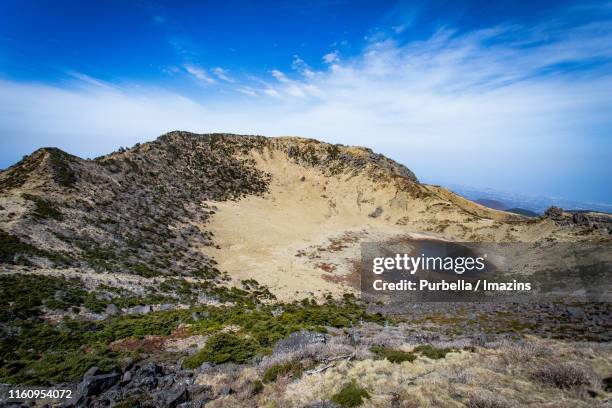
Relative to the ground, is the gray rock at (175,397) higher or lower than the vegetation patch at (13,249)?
lower

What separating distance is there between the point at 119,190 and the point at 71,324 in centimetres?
3620

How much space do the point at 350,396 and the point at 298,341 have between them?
6.54 m

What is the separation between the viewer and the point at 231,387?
1175cm

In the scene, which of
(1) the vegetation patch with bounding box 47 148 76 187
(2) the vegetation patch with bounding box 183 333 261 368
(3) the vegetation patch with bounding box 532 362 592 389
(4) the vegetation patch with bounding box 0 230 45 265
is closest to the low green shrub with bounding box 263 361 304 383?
(2) the vegetation patch with bounding box 183 333 261 368

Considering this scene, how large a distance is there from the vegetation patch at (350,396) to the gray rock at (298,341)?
4.88 meters

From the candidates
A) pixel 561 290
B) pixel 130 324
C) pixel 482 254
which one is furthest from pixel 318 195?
pixel 130 324

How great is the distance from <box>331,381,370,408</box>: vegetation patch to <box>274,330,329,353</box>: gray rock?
16.0 ft

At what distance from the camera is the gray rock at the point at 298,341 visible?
50.1 ft

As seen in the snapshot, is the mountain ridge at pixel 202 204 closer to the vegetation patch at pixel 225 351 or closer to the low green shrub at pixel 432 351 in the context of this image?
the vegetation patch at pixel 225 351

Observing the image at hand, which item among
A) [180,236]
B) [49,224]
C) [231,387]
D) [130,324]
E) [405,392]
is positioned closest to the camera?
[405,392]

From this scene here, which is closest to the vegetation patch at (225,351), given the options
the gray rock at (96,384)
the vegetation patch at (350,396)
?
the gray rock at (96,384)

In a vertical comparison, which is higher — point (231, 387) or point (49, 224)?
point (49, 224)

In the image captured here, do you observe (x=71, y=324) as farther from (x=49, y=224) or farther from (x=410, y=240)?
(x=410, y=240)

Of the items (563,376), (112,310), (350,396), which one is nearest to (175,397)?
(350,396)
